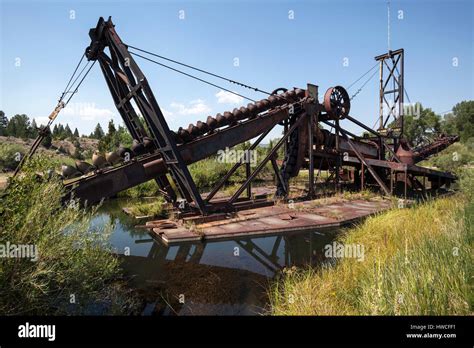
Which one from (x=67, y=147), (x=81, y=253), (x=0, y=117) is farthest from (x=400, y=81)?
(x=0, y=117)

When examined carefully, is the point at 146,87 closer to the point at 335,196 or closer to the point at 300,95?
the point at 300,95

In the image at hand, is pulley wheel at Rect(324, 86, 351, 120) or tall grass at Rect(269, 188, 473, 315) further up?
pulley wheel at Rect(324, 86, 351, 120)

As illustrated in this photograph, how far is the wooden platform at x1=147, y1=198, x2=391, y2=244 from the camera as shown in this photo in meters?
6.52

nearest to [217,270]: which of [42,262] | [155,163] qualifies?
[42,262]

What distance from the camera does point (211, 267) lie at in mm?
5270

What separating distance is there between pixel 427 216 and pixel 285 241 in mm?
3377

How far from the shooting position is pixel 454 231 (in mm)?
4223

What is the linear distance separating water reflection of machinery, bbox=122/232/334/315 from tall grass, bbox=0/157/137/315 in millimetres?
911

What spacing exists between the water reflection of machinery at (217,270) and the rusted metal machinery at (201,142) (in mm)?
1748

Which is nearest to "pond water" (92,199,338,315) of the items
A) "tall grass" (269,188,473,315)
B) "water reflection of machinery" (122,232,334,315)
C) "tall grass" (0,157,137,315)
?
"water reflection of machinery" (122,232,334,315)

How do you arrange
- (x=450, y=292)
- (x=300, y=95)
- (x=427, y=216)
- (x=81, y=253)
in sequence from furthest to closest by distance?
(x=300, y=95) < (x=427, y=216) < (x=81, y=253) < (x=450, y=292)

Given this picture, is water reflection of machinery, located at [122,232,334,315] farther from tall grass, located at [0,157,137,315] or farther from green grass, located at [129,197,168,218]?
green grass, located at [129,197,168,218]

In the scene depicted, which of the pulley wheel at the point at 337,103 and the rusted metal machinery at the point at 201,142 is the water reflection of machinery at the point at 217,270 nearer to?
the rusted metal machinery at the point at 201,142

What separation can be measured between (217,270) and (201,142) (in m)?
4.02
